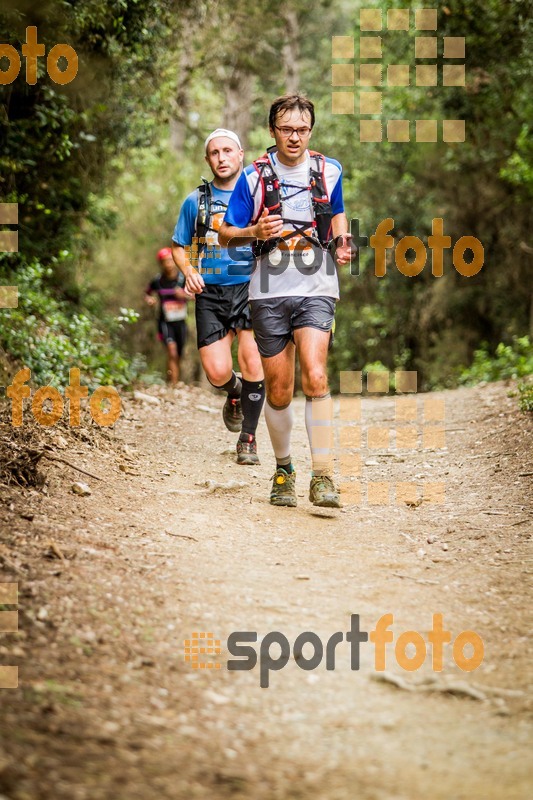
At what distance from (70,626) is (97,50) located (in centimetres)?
840

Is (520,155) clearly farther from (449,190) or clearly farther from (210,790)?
(210,790)

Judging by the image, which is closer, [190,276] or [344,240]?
[344,240]

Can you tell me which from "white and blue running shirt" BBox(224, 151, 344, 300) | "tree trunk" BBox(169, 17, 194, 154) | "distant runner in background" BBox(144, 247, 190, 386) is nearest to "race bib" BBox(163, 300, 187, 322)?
"distant runner in background" BBox(144, 247, 190, 386)

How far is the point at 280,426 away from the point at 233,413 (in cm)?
201

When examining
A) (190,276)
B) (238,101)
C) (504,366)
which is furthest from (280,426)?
(238,101)

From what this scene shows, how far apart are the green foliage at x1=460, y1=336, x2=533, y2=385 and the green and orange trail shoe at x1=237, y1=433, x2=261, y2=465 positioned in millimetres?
6021

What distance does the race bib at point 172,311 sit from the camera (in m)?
12.5

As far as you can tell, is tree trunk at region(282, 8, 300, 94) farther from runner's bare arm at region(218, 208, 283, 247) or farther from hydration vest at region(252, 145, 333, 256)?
runner's bare arm at region(218, 208, 283, 247)

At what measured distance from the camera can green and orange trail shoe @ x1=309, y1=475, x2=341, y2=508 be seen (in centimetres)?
555

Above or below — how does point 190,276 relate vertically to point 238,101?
below

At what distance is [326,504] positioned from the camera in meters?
5.56

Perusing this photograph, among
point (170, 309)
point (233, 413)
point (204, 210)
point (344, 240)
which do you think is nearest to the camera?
A: point (344, 240)

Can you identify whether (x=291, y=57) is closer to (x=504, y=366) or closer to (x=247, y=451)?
(x=504, y=366)

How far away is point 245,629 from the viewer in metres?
3.68
